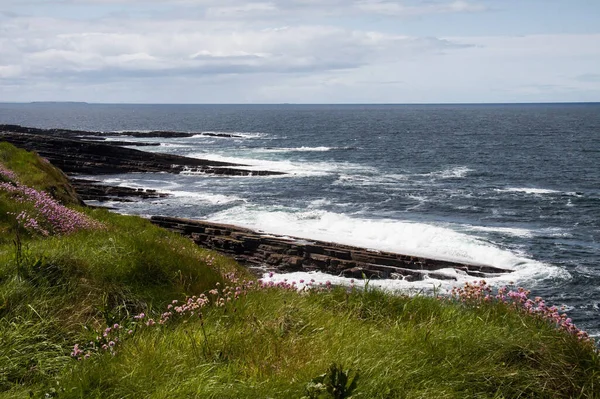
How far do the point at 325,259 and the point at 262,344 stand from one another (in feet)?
69.9

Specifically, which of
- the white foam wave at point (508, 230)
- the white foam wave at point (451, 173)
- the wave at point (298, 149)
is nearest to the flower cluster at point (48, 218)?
the white foam wave at point (508, 230)

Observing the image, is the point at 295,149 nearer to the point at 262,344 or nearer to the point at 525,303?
the point at 525,303

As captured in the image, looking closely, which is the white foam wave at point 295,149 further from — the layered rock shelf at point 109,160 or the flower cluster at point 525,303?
the flower cluster at point 525,303

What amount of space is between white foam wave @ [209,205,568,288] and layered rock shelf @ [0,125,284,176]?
23.2 m

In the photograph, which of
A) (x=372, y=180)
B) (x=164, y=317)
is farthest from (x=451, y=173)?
(x=164, y=317)

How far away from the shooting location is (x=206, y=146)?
9631 centimetres

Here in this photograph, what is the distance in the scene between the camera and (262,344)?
631 centimetres

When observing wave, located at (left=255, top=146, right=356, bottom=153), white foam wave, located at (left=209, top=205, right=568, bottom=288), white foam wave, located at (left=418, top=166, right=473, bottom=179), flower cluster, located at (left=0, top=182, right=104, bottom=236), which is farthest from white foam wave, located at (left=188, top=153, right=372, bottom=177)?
flower cluster, located at (left=0, top=182, right=104, bottom=236)

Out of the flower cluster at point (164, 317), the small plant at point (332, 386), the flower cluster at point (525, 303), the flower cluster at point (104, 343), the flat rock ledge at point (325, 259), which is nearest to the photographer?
the small plant at point (332, 386)

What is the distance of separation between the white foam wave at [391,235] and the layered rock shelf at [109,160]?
2318 cm

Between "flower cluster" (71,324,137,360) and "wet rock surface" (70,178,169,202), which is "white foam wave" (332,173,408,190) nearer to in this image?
A: "wet rock surface" (70,178,169,202)

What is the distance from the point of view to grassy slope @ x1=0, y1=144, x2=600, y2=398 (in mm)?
5434

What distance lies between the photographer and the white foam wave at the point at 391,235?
29.1 meters

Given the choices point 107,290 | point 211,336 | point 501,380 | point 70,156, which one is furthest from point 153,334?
point 70,156
